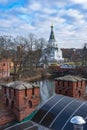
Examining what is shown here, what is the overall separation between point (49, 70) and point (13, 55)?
59.9 feet

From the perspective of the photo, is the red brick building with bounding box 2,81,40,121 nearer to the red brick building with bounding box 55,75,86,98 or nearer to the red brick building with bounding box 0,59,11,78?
the red brick building with bounding box 55,75,86,98

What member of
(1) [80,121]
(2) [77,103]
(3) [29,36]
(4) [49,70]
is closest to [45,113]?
(2) [77,103]

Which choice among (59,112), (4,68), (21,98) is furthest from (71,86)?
(4,68)

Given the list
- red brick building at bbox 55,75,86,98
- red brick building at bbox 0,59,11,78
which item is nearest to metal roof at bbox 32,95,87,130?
red brick building at bbox 55,75,86,98

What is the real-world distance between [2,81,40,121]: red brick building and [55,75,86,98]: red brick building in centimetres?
146

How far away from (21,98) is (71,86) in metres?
2.52

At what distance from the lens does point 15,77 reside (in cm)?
4259

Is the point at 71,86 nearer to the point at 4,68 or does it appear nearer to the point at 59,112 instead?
the point at 59,112

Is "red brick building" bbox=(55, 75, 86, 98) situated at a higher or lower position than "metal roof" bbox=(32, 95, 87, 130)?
higher

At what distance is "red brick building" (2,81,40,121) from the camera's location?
31.0 feet

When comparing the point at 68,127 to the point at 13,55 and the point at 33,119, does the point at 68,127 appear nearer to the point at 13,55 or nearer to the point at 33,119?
the point at 33,119

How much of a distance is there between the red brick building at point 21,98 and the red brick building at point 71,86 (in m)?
1.46

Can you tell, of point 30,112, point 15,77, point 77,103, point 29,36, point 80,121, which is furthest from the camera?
point 29,36

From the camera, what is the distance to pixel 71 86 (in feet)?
34.8
